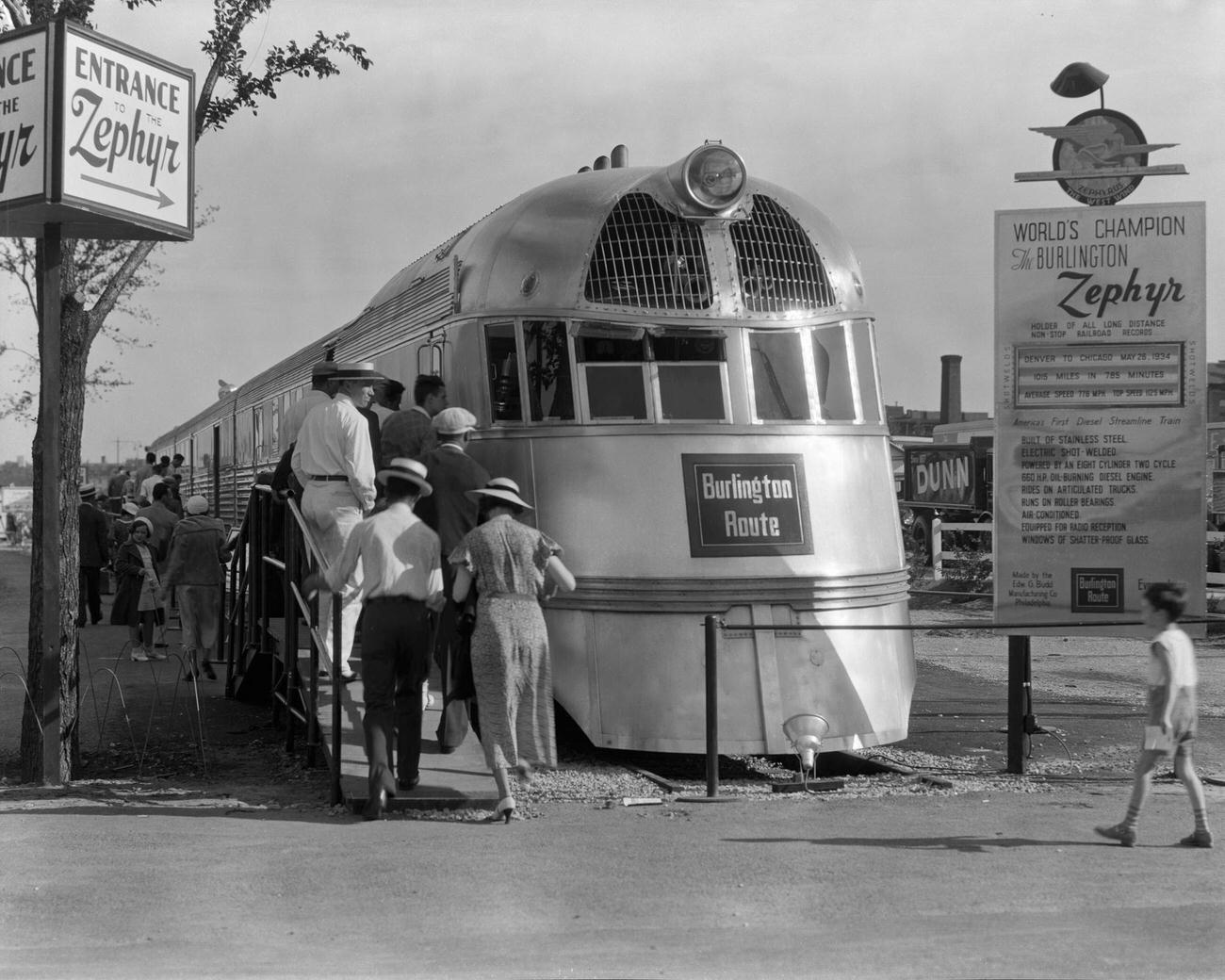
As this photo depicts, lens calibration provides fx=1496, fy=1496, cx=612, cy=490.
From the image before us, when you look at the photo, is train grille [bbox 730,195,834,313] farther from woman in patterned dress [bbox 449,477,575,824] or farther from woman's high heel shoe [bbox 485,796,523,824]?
woman's high heel shoe [bbox 485,796,523,824]

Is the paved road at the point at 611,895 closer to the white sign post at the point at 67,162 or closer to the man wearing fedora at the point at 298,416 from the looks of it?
the white sign post at the point at 67,162

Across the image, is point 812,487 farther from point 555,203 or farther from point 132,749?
point 132,749

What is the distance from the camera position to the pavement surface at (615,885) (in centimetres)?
539

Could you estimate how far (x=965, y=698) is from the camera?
13.9 m

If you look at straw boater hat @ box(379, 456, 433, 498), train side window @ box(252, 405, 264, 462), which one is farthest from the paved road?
train side window @ box(252, 405, 264, 462)

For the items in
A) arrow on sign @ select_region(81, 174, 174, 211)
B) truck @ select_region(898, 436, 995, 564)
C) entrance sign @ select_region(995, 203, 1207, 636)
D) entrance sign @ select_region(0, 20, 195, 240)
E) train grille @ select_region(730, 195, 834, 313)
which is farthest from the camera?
truck @ select_region(898, 436, 995, 564)

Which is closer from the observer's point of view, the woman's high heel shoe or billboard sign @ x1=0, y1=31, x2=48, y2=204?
the woman's high heel shoe

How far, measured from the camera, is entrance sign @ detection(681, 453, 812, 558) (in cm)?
927

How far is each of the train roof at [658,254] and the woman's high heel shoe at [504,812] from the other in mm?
3386

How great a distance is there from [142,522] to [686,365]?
9297mm

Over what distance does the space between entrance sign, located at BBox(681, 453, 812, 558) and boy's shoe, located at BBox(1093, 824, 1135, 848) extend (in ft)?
9.01

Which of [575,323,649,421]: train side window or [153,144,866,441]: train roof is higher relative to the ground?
[153,144,866,441]: train roof

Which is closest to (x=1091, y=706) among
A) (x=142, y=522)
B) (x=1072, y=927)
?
(x=1072, y=927)

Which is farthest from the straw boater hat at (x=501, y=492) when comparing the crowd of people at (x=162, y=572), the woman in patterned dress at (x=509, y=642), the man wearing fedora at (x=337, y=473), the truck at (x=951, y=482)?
the truck at (x=951, y=482)
